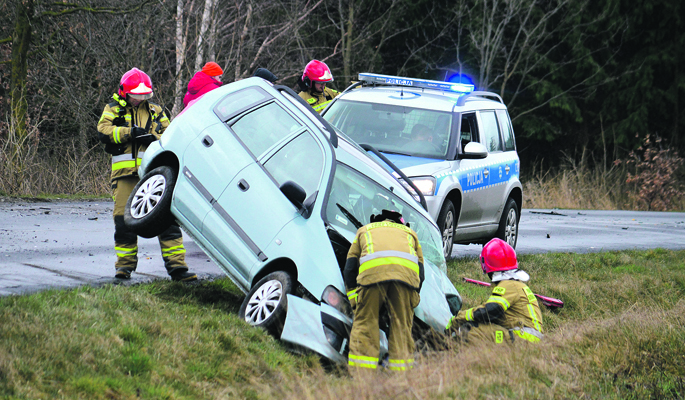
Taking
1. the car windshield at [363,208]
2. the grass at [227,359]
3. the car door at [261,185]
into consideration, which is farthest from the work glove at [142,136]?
the car windshield at [363,208]

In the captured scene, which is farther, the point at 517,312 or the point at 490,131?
the point at 490,131

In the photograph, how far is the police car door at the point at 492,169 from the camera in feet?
32.8

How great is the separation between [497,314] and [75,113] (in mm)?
15419

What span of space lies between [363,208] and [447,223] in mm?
2679

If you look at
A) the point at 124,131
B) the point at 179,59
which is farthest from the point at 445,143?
the point at 179,59

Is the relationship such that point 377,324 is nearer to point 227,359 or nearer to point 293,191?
point 227,359

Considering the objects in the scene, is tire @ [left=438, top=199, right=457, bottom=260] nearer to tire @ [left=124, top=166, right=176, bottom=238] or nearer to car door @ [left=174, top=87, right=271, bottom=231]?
car door @ [left=174, top=87, right=271, bottom=231]

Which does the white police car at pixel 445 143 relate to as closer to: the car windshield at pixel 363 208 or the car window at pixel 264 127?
the car windshield at pixel 363 208

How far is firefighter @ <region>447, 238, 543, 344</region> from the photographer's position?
19.7ft

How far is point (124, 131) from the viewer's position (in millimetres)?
7281

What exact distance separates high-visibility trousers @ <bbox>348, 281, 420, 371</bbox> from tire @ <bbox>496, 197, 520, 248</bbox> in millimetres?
5399

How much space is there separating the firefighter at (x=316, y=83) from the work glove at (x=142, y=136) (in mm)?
3292

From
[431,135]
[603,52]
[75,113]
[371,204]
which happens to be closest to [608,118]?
[603,52]

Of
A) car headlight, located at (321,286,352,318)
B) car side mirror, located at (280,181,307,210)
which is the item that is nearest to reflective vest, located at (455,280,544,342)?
car headlight, located at (321,286,352,318)
